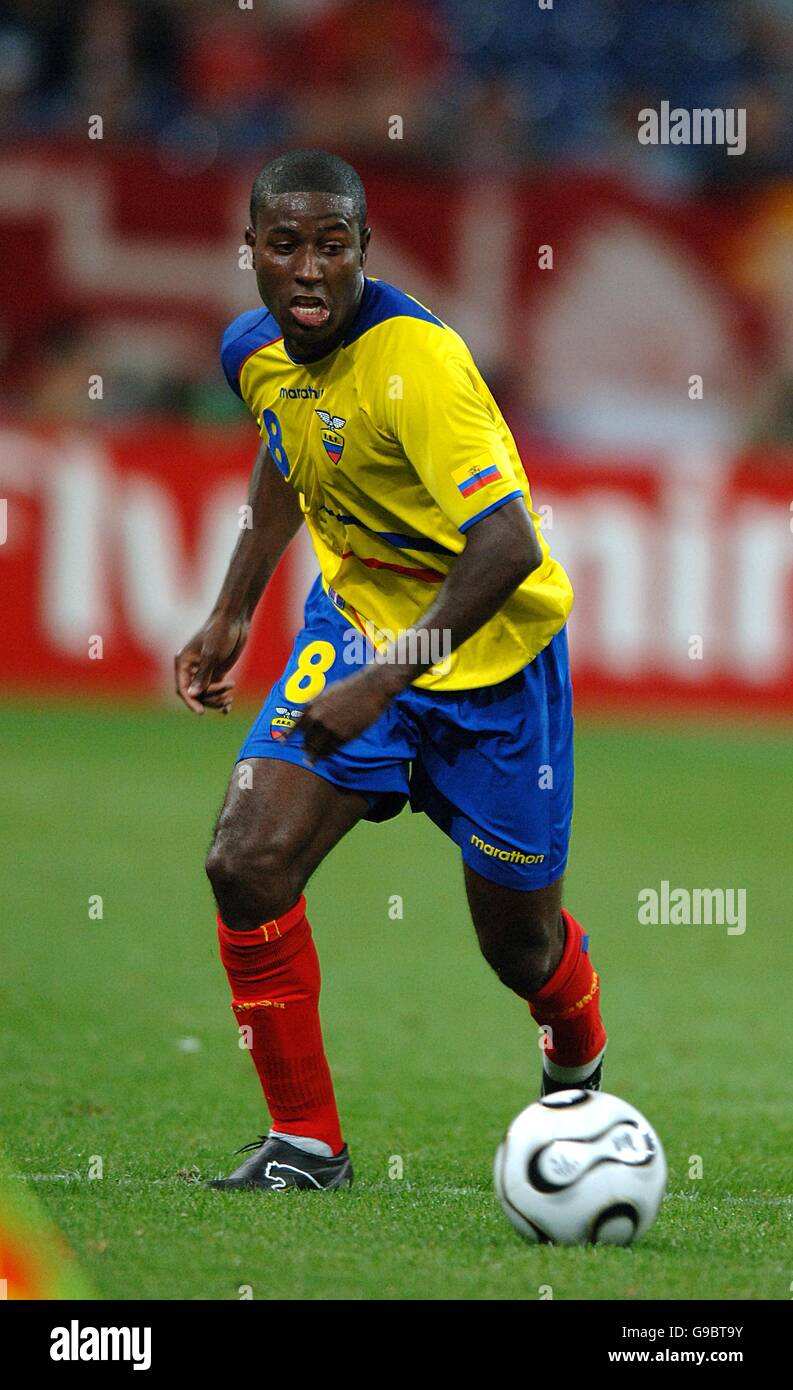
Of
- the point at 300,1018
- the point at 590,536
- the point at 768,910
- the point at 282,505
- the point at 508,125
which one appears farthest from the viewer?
the point at 508,125

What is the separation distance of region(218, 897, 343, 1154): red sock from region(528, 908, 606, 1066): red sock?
60 cm

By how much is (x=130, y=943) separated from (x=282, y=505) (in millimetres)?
2977

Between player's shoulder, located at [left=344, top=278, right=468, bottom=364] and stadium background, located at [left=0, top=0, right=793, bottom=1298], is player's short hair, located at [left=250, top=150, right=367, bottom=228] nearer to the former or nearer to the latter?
player's shoulder, located at [left=344, top=278, right=468, bottom=364]

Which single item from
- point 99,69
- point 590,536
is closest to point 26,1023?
point 590,536

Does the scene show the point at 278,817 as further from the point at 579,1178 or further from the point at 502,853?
the point at 579,1178

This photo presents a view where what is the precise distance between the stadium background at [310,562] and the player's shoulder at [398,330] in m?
1.83

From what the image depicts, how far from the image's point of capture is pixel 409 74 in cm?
1600

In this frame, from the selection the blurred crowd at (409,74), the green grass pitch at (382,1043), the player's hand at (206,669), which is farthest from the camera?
the blurred crowd at (409,74)

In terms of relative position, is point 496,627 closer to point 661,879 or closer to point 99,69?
point 661,879

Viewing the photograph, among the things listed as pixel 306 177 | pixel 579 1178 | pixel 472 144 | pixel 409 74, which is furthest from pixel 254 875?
pixel 409 74

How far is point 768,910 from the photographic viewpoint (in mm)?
8391

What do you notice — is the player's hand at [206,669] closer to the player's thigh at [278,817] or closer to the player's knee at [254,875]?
the player's thigh at [278,817]

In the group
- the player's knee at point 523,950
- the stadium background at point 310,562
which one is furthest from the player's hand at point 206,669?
the stadium background at point 310,562

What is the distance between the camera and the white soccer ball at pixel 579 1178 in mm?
3857
